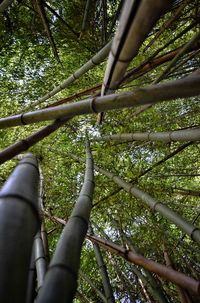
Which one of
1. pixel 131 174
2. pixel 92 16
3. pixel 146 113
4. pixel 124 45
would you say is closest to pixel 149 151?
pixel 146 113

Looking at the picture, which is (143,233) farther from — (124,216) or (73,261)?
(73,261)

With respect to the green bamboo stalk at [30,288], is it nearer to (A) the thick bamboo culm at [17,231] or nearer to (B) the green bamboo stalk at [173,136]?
(A) the thick bamboo culm at [17,231]

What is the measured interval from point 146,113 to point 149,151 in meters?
0.53

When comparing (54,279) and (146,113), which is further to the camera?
(146,113)

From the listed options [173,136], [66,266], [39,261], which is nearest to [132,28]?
[66,266]

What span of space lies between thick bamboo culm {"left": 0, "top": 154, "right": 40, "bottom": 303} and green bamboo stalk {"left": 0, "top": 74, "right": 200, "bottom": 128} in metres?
0.46

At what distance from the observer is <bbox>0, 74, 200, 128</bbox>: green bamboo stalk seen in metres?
1.18

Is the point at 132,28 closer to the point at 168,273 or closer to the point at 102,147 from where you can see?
the point at 168,273

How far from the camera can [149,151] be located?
177 inches

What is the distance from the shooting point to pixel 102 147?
3924 millimetres

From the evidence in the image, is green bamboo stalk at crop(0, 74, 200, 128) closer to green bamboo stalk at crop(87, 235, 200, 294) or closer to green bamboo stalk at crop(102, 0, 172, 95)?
green bamboo stalk at crop(102, 0, 172, 95)

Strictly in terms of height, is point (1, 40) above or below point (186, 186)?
above

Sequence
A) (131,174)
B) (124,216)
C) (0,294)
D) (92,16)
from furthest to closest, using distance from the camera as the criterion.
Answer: (92,16)
(124,216)
(131,174)
(0,294)

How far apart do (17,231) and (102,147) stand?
3028mm
